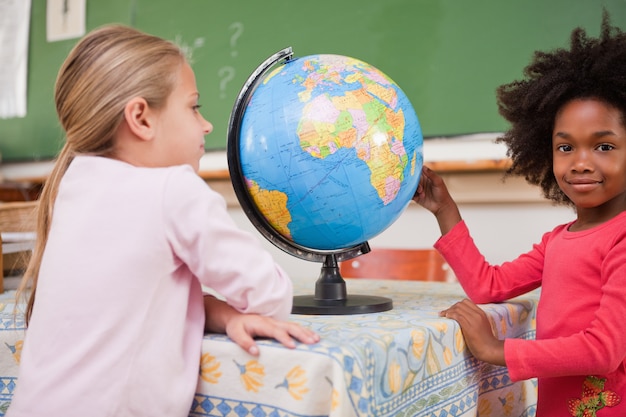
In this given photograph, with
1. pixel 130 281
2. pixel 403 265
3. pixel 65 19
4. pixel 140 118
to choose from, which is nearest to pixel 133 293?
pixel 130 281

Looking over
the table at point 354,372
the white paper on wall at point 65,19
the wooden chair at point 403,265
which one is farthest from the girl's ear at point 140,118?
the white paper on wall at point 65,19

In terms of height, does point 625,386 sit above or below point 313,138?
below

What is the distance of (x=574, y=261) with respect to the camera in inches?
46.2

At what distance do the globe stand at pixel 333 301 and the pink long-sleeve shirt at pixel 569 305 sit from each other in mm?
235

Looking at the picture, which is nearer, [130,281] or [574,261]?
[130,281]

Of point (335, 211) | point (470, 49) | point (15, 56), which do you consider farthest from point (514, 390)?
point (15, 56)

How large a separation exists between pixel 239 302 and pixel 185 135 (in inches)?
11.0

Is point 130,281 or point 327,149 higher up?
point 327,149

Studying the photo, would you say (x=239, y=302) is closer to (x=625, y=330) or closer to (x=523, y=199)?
(x=625, y=330)

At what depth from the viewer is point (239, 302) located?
89 cm

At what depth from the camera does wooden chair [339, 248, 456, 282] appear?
2.10 metres

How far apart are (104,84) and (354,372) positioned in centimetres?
54

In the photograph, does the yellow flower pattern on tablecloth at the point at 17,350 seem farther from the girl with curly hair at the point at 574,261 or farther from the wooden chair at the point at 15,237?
the girl with curly hair at the point at 574,261

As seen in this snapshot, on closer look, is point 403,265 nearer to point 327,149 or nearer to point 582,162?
point 582,162
